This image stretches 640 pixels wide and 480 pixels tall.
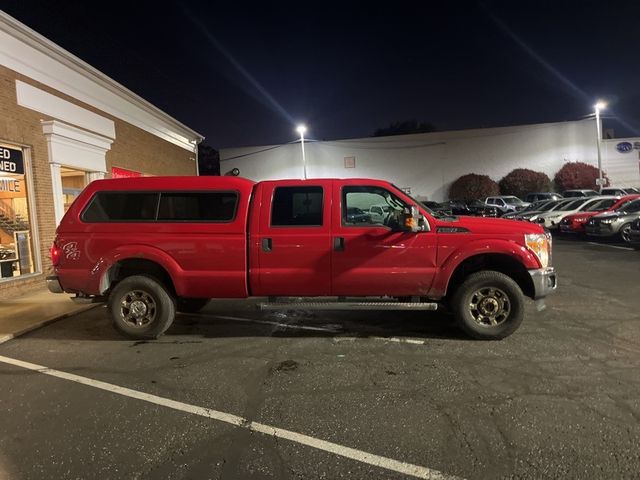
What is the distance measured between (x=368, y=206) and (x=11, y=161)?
814cm

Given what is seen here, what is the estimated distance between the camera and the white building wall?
131ft

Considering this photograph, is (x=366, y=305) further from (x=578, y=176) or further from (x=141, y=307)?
(x=578, y=176)

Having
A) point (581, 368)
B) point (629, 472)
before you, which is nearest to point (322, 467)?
point (629, 472)

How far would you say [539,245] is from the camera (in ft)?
18.8

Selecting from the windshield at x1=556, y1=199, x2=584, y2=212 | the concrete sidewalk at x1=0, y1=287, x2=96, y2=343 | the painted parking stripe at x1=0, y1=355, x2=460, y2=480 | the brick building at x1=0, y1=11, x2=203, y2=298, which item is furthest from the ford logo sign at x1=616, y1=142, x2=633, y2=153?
the painted parking stripe at x1=0, y1=355, x2=460, y2=480

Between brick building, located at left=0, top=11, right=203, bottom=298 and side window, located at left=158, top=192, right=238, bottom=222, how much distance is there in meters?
5.51

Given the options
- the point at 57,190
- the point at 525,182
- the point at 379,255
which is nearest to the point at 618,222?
the point at 379,255

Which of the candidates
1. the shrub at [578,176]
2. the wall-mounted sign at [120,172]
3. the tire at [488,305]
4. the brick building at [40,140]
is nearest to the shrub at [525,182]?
the shrub at [578,176]

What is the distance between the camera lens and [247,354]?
18.2 feet

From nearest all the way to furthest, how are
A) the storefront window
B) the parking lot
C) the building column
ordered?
the parking lot
the storefront window
the building column

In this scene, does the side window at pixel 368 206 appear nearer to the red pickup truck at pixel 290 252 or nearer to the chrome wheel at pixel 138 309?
the red pickup truck at pixel 290 252

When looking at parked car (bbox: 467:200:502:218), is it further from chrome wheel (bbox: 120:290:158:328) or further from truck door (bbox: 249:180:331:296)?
chrome wheel (bbox: 120:290:158:328)

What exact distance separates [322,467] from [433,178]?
1619 inches

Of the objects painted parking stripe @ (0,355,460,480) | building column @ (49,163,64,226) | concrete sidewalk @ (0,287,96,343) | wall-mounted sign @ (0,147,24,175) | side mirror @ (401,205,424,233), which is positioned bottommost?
painted parking stripe @ (0,355,460,480)
